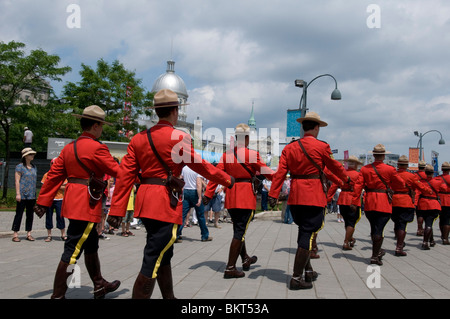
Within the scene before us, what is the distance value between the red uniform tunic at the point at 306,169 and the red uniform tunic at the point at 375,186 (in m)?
2.11

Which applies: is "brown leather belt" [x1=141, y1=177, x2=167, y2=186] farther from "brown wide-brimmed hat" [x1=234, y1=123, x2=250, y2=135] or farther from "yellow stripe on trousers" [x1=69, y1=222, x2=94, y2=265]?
"brown wide-brimmed hat" [x1=234, y1=123, x2=250, y2=135]

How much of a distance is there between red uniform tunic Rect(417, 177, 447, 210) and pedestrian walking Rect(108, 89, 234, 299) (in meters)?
8.32

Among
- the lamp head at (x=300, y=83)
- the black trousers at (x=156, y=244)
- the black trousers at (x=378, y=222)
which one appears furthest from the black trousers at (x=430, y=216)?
the lamp head at (x=300, y=83)

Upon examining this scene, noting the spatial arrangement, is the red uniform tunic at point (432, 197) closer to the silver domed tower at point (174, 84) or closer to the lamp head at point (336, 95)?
the lamp head at point (336, 95)

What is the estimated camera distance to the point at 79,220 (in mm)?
4574

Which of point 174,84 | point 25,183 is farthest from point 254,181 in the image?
point 174,84

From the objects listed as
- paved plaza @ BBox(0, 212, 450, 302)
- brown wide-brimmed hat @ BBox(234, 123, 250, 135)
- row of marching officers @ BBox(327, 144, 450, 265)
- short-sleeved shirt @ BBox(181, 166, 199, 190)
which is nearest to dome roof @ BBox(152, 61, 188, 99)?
short-sleeved shirt @ BBox(181, 166, 199, 190)

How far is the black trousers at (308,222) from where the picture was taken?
5.49 meters

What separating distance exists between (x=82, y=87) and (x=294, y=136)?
25.4m

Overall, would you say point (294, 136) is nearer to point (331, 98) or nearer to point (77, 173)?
point (331, 98)

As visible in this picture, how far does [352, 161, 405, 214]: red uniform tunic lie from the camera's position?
7.67 m

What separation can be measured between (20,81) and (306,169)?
18.7 m

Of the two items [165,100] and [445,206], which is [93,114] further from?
[445,206]

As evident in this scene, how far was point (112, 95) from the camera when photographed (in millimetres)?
36875
